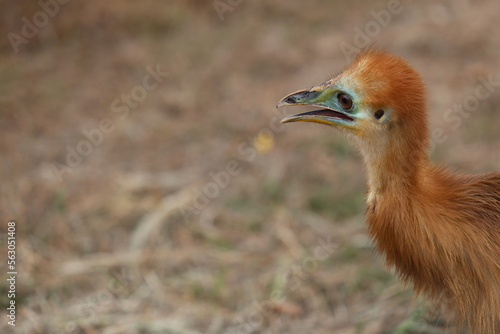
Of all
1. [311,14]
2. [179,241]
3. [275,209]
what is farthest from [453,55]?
[179,241]

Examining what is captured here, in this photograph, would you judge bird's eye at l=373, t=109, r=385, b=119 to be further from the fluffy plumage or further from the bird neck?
the bird neck

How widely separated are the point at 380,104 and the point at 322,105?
0.36 meters

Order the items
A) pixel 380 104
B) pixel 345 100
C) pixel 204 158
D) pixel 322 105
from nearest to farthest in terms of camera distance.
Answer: pixel 380 104
pixel 345 100
pixel 322 105
pixel 204 158

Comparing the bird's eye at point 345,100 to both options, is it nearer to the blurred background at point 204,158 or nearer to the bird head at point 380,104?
the bird head at point 380,104

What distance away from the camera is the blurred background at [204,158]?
4402 millimetres

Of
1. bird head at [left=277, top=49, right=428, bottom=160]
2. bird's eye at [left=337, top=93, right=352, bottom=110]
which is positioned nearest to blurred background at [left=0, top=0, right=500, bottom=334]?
bird head at [left=277, top=49, right=428, bottom=160]

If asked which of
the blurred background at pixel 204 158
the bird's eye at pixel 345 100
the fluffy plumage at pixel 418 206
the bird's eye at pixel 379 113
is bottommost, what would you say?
the fluffy plumage at pixel 418 206

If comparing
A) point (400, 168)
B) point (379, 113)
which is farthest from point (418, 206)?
point (379, 113)

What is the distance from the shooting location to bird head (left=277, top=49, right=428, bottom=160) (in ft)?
8.91

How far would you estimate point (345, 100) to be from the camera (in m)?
2.90

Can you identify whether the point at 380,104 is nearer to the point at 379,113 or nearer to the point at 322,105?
the point at 379,113

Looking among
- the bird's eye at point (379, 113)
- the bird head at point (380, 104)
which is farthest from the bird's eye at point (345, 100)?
the bird's eye at point (379, 113)

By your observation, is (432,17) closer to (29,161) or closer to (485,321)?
(29,161)

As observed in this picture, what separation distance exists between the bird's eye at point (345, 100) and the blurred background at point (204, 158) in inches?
53.6
